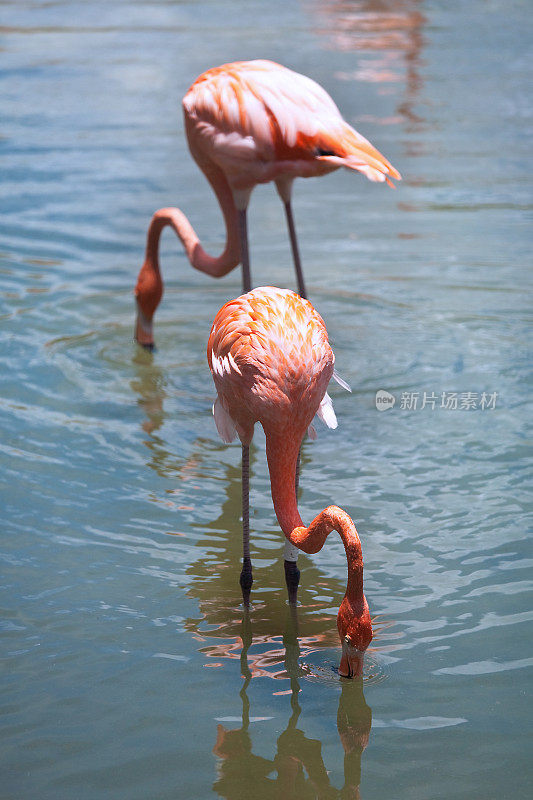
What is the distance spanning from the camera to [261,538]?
172 inches

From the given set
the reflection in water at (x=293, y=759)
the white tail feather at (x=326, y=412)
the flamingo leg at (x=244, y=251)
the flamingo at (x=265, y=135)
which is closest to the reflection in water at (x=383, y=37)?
the flamingo at (x=265, y=135)

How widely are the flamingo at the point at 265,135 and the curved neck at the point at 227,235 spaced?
0.01 meters

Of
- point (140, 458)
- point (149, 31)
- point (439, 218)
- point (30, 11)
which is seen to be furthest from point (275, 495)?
point (30, 11)

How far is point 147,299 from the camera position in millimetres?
6109

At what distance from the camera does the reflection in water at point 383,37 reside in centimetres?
1189

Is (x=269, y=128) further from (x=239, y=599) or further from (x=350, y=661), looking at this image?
(x=350, y=661)

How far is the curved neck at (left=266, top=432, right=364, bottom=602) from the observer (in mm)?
3053

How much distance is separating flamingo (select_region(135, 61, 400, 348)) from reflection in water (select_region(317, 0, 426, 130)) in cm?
517

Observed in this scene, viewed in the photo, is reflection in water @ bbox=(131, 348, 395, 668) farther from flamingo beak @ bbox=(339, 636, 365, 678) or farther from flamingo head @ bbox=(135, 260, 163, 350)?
flamingo head @ bbox=(135, 260, 163, 350)

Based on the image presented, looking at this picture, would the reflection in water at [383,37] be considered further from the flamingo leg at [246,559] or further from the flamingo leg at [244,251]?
the flamingo leg at [246,559]

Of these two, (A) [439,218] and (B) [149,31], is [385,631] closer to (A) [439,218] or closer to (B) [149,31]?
(A) [439,218]

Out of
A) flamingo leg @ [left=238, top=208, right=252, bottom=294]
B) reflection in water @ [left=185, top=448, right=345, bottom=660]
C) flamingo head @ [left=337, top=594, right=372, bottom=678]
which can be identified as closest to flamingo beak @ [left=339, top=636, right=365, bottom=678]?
flamingo head @ [left=337, top=594, right=372, bottom=678]

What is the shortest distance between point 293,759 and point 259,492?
1.77 m

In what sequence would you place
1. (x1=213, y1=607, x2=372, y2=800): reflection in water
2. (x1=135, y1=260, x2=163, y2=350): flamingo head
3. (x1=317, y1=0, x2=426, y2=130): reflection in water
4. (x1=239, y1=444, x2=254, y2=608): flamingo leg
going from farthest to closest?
(x1=317, y1=0, x2=426, y2=130): reflection in water, (x1=135, y1=260, x2=163, y2=350): flamingo head, (x1=239, y1=444, x2=254, y2=608): flamingo leg, (x1=213, y1=607, x2=372, y2=800): reflection in water
